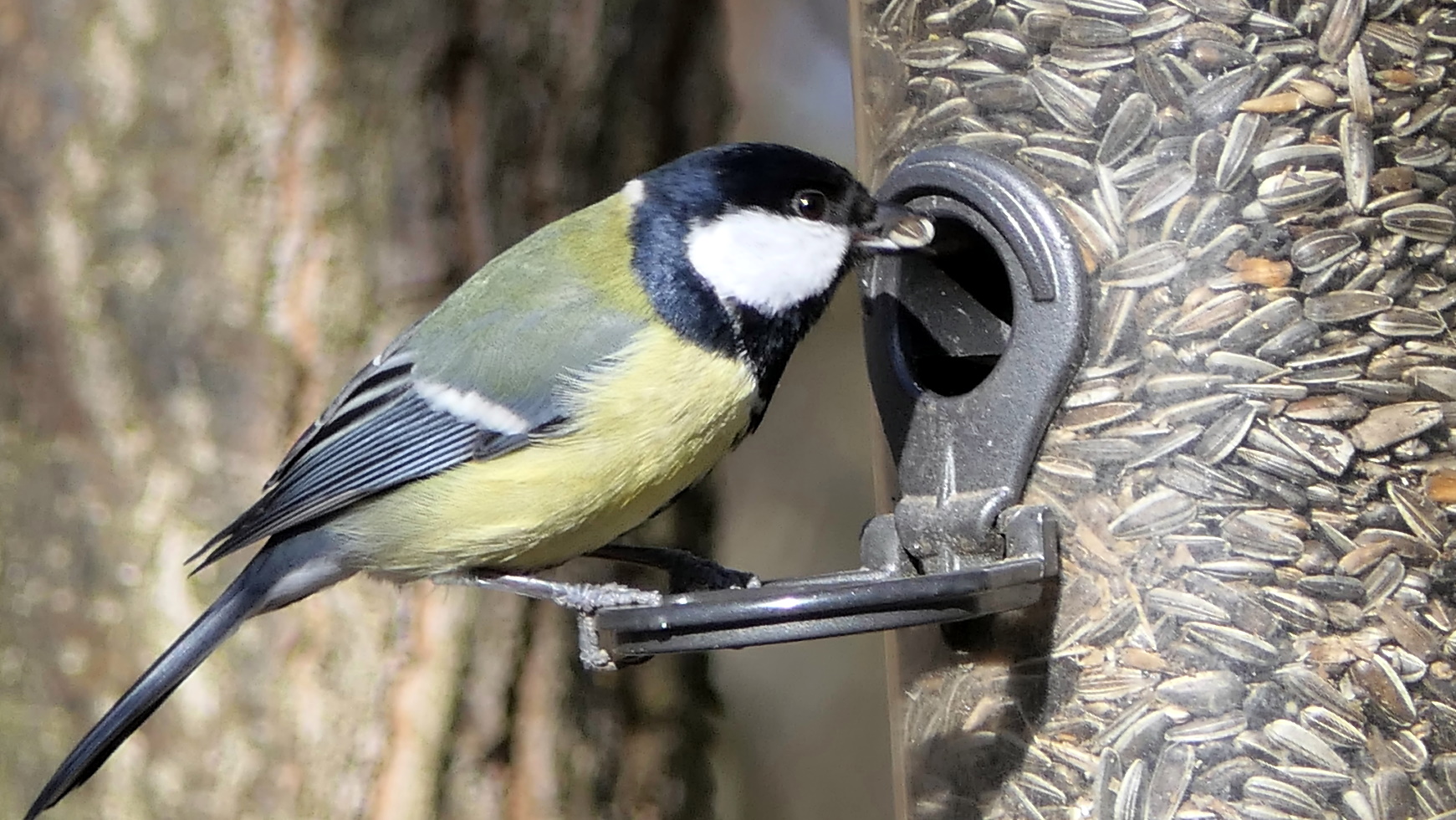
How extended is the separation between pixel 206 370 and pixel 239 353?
0.05 meters

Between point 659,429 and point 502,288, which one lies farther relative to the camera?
point 502,288

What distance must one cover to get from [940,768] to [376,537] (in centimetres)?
82

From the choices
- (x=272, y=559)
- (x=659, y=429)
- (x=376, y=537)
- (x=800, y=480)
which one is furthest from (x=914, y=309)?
(x=800, y=480)

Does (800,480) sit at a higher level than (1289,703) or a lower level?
lower

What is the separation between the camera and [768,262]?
71.7 inches

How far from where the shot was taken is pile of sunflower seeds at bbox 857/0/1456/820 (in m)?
1.42

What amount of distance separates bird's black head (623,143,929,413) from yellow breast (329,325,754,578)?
5cm

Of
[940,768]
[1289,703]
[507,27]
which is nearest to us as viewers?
[1289,703]

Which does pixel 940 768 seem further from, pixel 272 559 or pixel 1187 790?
pixel 272 559

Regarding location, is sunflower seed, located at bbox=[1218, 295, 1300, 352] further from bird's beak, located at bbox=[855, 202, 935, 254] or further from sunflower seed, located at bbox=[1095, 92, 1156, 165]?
bird's beak, located at bbox=[855, 202, 935, 254]

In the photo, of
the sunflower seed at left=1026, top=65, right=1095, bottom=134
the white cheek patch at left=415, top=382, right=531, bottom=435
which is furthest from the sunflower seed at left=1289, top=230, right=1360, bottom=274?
the white cheek patch at left=415, top=382, right=531, bottom=435

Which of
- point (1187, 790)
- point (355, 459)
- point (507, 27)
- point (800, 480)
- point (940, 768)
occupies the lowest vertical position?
point (800, 480)

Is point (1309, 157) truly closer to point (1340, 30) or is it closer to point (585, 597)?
point (1340, 30)

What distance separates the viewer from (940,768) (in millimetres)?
1679
